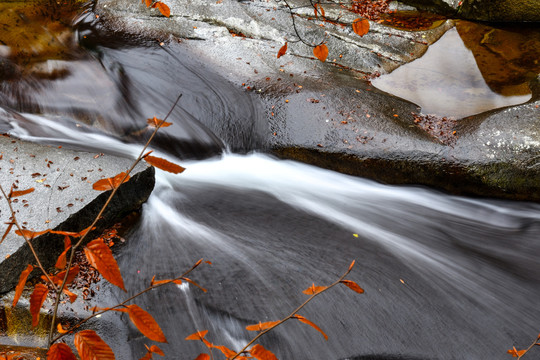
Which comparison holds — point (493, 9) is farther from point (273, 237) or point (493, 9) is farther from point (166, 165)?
point (166, 165)

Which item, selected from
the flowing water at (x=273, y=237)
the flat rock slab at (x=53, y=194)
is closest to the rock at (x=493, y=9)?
the flowing water at (x=273, y=237)

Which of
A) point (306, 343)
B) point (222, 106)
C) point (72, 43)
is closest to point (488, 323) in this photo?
point (306, 343)

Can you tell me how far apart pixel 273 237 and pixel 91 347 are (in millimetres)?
3280

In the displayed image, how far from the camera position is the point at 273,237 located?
4.57 meters

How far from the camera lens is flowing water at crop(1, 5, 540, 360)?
3.60 m

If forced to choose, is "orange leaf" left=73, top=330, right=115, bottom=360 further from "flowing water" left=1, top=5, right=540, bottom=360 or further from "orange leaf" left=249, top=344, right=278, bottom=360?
"flowing water" left=1, top=5, right=540, bottom=360

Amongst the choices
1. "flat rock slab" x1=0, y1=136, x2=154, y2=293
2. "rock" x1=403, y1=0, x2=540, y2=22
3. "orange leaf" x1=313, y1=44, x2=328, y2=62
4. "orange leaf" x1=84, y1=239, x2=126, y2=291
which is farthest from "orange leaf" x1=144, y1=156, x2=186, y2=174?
"rock" x1=403, y1=0, x2=540, y2=22

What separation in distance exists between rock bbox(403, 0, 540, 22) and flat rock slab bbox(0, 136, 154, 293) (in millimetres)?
7239

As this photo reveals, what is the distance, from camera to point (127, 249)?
4242 millimetres

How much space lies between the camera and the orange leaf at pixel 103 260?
1.35 metres

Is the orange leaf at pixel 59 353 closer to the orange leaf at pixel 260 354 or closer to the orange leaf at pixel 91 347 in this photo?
the orange leaf at pixel 91 347

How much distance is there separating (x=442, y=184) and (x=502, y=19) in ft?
16.1

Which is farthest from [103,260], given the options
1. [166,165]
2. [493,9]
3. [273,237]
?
[493,9]

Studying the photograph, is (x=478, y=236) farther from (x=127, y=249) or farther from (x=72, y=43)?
(x=72, y=43)
